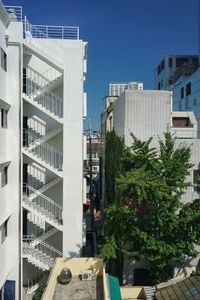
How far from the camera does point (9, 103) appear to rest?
1625 centimetres

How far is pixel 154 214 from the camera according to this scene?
47.0 ft

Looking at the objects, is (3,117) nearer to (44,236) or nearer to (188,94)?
(44,236)

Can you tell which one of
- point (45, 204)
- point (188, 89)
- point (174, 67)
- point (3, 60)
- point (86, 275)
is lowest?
point (86, 275)

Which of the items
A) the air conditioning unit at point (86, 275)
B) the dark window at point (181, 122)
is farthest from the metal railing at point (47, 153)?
the dark window at point (181, 122)

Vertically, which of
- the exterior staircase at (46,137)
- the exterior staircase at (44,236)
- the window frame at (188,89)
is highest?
the window frame at (188,89)

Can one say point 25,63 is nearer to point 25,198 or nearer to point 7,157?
point 7,157

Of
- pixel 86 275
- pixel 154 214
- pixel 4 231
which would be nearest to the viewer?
pixel 154 214

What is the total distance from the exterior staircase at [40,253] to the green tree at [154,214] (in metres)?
4.46

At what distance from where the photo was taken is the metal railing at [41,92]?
17.6 meters

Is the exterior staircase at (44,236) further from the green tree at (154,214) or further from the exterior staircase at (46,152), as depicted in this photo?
the green tree at (154,214)

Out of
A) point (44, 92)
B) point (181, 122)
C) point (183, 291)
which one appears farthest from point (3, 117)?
point (181, 122)

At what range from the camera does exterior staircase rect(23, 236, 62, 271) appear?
682 inches

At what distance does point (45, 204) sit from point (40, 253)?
2.70m

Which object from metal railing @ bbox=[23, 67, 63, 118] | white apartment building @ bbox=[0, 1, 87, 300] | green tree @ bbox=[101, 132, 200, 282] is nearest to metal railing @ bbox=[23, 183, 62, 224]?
white apartment building @ bbox=[0, 1, 87, 300]
